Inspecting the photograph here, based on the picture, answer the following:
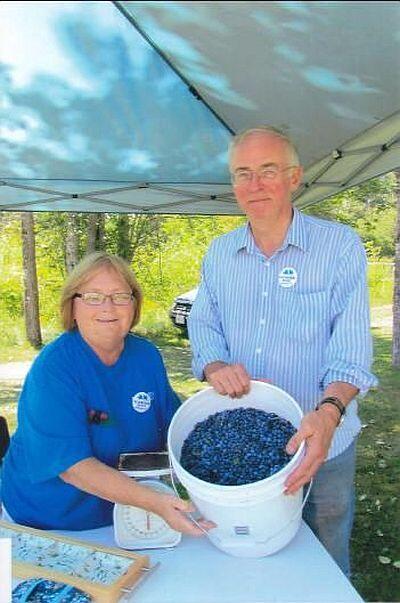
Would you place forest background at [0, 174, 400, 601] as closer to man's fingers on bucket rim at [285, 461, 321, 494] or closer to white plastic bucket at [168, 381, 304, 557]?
white plastic bucket at [168, 381, 304, 557]

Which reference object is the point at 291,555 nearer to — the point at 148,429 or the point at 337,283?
the point at 148,429

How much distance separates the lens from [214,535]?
1.25 m

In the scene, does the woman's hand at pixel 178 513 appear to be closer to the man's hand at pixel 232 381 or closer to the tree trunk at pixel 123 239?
the man's hand at pixel 232 381

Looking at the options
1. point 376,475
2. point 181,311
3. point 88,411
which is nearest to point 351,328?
point 88,411

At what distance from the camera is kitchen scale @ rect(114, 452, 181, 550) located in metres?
1.34

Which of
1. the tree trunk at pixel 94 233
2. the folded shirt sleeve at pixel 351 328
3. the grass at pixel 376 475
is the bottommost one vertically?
the grass at pixel 376 475

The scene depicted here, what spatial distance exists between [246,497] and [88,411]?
1.52ft

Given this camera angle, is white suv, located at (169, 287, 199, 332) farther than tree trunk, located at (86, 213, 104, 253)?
Yes

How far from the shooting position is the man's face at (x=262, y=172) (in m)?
1.46

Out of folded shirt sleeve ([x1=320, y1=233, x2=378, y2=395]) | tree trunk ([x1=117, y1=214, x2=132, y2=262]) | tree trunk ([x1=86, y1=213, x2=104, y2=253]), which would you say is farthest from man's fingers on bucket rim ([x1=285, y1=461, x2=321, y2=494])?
tree trunk ([x1=117, y1=214, x2=132, y2=262])

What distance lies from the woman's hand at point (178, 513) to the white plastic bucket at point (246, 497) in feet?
0.08

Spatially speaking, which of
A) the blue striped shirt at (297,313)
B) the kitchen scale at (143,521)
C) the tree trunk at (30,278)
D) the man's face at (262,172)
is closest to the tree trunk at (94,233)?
the tree trunk at (30,278)

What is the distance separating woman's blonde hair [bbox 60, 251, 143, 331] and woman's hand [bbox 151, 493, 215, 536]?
494mm

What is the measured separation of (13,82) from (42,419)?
148 centimetres
